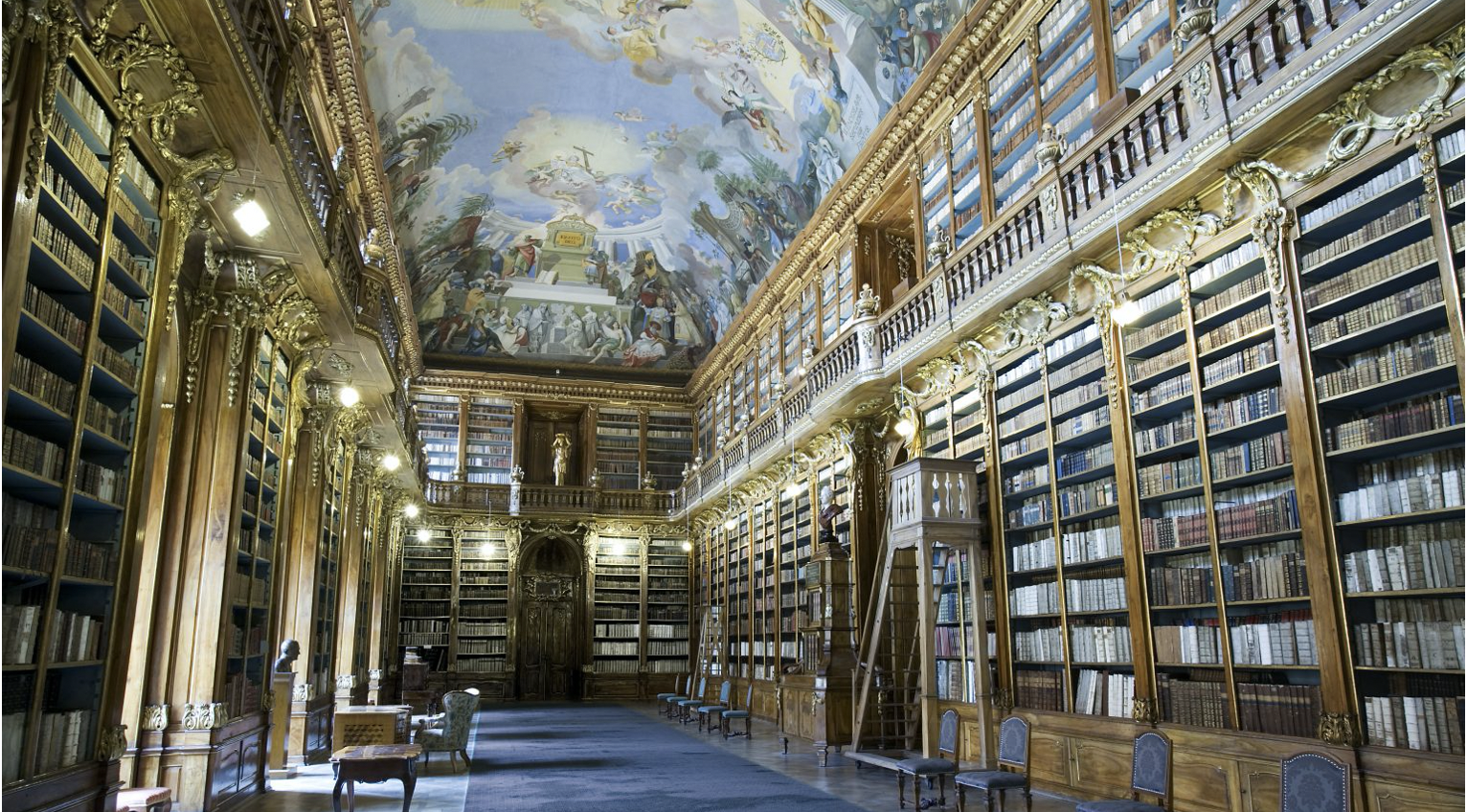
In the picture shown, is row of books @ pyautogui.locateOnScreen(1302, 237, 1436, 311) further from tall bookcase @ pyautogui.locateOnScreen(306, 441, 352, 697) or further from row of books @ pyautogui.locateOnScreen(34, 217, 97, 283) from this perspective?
tall bookcase @ pyautogui.locateOnScreen(306, 441, 352, 697)

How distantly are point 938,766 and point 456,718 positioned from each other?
5.13m

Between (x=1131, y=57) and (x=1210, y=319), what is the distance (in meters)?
2.69

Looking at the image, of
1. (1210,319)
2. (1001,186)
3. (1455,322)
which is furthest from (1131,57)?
(1455,322)

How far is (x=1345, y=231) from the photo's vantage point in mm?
5160

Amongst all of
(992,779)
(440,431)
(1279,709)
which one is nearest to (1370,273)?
(1279,709)

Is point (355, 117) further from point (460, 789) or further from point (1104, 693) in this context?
point (1104, 693)

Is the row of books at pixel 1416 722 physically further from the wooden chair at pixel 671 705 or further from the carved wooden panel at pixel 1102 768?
the wooden chair at pixel 671 705

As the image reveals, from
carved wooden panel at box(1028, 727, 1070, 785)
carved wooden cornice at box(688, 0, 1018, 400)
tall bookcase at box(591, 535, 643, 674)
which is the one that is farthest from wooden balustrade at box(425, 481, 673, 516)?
carved wooden panel at box(1028, 727, 1070, 785)

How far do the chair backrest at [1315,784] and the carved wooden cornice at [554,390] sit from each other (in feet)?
56.4

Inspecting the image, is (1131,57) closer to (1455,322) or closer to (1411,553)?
(1455,322)


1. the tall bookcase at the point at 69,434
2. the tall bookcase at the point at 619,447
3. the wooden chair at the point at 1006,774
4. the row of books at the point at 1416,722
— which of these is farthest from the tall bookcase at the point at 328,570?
the row of books at the point at 1416,722

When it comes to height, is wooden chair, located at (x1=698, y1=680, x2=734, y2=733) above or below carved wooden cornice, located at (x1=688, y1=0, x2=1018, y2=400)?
below

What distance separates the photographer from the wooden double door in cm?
1956

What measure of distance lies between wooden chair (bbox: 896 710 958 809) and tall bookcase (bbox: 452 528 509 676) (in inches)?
521
